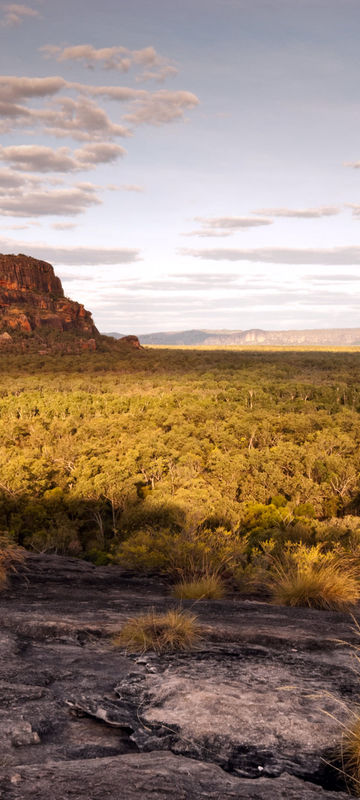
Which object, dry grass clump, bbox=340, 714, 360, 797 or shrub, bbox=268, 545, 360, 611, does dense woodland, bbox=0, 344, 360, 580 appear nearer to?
shrub, bbox=268, 545, 360, 611

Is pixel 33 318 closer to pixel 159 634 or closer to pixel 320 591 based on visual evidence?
pixel 320 591

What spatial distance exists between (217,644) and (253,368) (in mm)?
134866

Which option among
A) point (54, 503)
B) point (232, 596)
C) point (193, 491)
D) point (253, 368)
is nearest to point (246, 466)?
point (193, 491)

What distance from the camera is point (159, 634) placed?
5246 millimetres

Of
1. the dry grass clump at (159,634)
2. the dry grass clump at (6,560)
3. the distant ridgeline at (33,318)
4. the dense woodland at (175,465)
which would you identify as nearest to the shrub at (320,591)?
the dry grass clump at (159,634)

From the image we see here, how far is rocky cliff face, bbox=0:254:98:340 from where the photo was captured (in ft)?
566

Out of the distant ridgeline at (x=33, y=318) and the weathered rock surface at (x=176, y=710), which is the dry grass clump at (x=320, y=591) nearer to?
the weathered rock surface at (x=176, y=710)

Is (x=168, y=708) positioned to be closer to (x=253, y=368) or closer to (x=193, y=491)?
(x=193, y=491)

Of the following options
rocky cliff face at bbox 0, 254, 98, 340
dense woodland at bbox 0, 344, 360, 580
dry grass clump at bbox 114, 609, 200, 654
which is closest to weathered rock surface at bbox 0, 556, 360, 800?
dry grass clump at bbox 114, 609, 200, 654

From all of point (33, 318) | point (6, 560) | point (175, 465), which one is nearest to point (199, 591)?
point (6, 560)

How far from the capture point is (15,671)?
4512 mm

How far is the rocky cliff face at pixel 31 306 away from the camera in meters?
172

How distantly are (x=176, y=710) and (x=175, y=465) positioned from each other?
2183 inches

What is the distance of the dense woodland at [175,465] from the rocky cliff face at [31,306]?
274 feet
